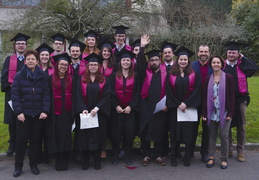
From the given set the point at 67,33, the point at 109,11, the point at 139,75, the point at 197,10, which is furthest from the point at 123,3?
the point at 139,75

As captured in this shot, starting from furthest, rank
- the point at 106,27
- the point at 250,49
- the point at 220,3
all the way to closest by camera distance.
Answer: the point at 220,3 < the point at 250,49 < the point at 106,27

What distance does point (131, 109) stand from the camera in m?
5.61

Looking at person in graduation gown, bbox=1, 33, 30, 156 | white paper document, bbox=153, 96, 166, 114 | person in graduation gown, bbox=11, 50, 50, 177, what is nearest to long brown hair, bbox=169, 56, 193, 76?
white paper document, bbox=153, 96, 166, 114

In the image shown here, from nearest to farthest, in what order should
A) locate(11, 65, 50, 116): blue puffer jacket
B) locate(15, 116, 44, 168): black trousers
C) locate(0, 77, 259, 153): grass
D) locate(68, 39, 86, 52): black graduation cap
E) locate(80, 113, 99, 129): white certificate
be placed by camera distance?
locate(11, 65, 50, 116): blue puffer jacket, locate(15, 116, 44, 168): black trousers, locate(80, 113, 99, 129): white certificate, locate(68, 39, 86, 52): black graduation cap, locate(0, 77, 259, 153): grass

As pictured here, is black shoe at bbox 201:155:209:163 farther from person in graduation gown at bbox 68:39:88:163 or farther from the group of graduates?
person in graduation gown at bbox 68:39:88:163

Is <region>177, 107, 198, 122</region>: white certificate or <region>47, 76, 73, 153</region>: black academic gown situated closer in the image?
<region>47, 76, 73, 153</region>: black academic gown

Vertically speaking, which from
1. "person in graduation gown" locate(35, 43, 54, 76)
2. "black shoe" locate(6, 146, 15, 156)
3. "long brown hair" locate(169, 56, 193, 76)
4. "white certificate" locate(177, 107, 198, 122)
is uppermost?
"person in graduation gown" locate(35, 43, 54, 76)

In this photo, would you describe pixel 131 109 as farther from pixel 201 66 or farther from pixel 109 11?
pixel 109 11

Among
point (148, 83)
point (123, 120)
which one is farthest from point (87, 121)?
point (148, 83)

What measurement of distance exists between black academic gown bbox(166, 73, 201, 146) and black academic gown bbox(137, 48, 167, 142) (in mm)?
209

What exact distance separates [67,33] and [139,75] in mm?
8221

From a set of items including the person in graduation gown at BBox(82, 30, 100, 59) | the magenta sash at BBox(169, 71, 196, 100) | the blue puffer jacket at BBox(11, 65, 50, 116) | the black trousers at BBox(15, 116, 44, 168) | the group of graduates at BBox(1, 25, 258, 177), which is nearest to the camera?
the blue puffer jacket at BBox(11, 65, 50, 116)

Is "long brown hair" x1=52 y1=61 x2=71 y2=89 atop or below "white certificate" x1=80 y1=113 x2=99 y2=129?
atop

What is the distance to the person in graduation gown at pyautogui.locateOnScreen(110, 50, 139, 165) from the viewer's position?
5.58 metres
